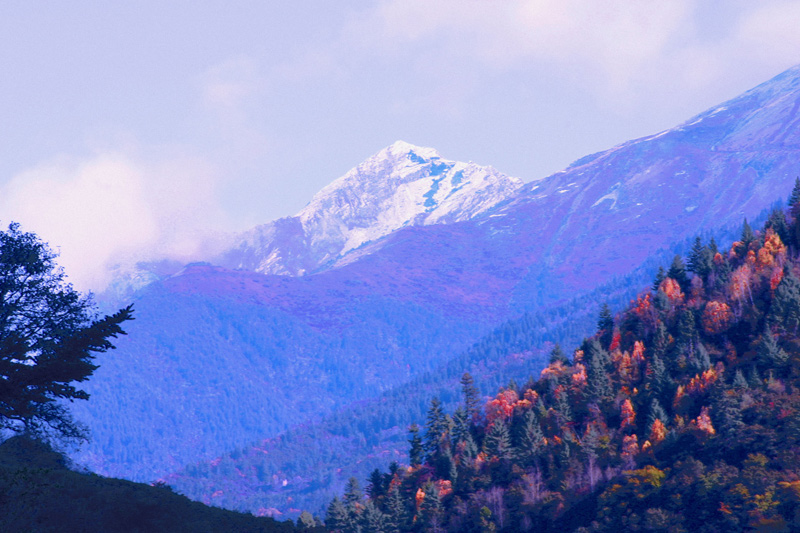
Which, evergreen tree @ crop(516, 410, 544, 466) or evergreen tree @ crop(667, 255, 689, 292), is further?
evergreen tree @ crop(667, 255, 689, 292)

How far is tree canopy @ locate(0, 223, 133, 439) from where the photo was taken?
3541 centimetres

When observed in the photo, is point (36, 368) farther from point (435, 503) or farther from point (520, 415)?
point (520, 415)

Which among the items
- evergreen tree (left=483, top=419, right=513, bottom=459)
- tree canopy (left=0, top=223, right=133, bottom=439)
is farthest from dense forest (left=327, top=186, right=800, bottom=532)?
tree canopy (left=0, top=223, right=133, bottom=439)

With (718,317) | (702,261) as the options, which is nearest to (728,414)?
(718,317)

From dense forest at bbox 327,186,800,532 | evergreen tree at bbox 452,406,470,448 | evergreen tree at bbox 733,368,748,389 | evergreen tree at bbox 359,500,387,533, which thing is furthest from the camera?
evergreen tree at bbox 452,406,470,448

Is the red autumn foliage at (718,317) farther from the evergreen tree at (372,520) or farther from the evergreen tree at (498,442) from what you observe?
the evergreen tree at (372,520)

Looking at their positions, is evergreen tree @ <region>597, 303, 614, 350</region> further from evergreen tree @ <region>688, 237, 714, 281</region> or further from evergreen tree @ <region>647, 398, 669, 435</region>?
evergreen tree @ <region>647, 398, 669, 435</region>

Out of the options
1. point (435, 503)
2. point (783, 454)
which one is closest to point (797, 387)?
point (783, 454)

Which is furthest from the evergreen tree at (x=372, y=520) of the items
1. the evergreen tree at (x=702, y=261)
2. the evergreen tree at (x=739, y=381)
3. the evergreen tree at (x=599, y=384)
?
the evergreen tree at (x=702, y=261)

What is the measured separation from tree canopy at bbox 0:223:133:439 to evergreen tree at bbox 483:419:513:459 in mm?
89560

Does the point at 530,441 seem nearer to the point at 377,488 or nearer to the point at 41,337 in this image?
the point at 377,488

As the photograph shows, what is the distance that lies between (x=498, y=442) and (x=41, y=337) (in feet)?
320

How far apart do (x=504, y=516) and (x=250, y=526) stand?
69.4 meters

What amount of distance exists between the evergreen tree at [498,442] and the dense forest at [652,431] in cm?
29
